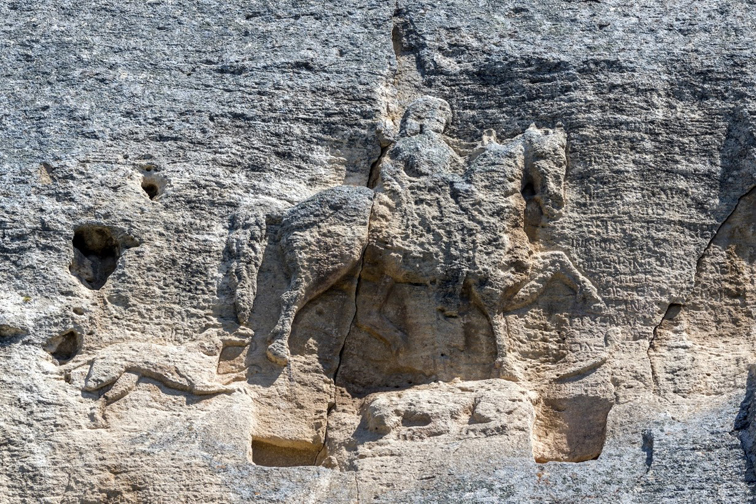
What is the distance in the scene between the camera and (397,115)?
818cm

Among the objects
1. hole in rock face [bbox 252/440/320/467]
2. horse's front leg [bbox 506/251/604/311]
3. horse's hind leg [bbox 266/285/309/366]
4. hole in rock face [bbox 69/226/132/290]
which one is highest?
horse's front leg [bbox 506/251/604/311]

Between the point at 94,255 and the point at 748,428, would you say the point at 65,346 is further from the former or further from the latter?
the point at 748,428

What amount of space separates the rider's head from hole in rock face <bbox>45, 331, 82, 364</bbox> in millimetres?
2065

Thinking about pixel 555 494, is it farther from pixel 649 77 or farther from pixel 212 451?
pixel 649 77

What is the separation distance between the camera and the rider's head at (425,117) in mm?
8031

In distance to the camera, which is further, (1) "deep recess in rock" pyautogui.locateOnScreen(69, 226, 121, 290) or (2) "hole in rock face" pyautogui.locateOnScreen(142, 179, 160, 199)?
(2) "hole in rock face" pyautogui.locateOnScreen(142, 179, 160, 199)

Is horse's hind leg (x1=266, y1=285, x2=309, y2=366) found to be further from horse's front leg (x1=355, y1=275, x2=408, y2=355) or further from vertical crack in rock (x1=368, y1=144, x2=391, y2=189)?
vertical crack in rock (x1=368, y1=144, x2=391, y2=189)

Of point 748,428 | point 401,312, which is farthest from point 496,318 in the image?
point 748,428

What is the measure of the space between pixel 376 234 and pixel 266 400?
40.6 inches

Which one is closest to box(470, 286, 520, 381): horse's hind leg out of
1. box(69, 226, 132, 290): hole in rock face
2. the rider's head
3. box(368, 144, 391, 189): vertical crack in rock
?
box(368, 144, 391, 189): vertical crack in rock

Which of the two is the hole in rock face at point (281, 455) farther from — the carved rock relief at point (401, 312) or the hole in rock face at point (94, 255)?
the hole in rock face at point (94, 255)

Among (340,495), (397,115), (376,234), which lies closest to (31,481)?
(340,495)

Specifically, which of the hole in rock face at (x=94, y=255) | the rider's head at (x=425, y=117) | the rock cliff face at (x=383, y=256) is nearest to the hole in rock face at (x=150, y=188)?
the rock cliff face at (x=383, y=256)

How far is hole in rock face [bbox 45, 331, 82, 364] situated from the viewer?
7.36 metres
